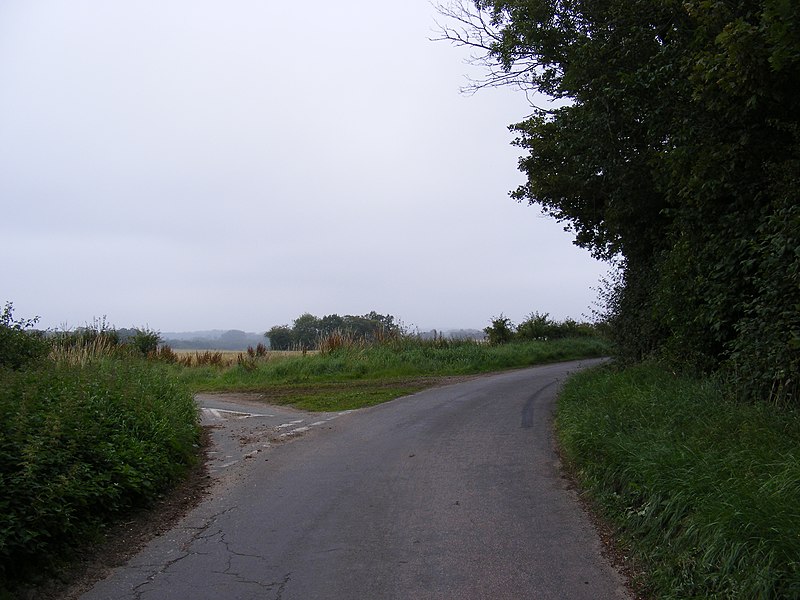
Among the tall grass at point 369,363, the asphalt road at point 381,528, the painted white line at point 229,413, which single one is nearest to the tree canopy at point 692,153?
the asphalt road at point 381,528

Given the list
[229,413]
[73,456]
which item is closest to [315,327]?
[229,413]

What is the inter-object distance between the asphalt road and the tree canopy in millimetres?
2902

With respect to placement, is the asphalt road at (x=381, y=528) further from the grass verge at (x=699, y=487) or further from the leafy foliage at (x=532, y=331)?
the leafy foliage at (x=532, y=331)

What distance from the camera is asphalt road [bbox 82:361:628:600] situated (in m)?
4.87

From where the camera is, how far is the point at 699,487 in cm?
500

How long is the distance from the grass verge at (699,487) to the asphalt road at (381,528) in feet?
1.33

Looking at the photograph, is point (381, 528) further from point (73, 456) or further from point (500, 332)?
point (500, 332)

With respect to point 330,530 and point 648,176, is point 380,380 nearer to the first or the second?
point 648,176

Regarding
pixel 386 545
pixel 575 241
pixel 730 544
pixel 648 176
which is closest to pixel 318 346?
pixel 575 241

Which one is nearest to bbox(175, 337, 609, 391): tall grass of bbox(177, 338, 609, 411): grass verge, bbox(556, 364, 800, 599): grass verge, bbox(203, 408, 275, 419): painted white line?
bbox(177, 338, 609, 411): grass verge

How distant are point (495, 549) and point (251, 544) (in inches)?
85.4

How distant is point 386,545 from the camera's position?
18.7 feet

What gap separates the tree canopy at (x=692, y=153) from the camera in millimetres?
7215

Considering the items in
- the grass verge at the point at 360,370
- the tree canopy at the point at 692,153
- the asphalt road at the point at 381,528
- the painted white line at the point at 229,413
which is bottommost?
the asphalt road at the point at 381,528
